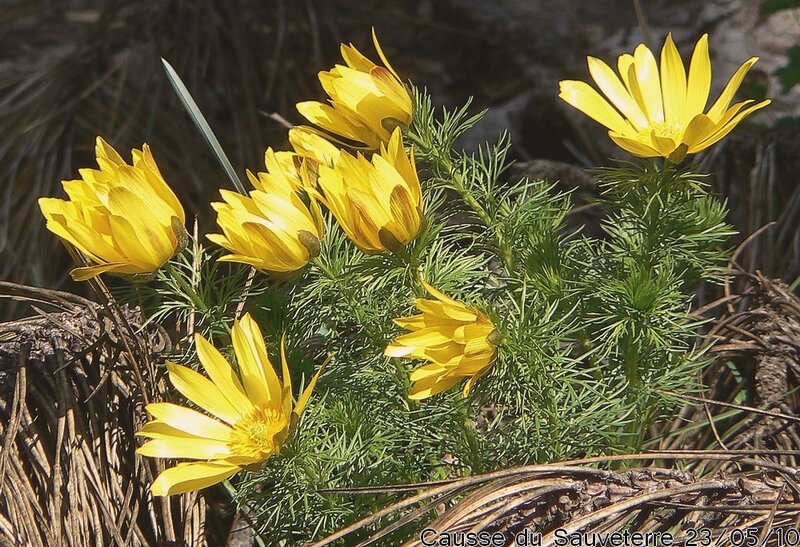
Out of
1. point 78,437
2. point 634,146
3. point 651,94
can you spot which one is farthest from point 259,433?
point 651,94

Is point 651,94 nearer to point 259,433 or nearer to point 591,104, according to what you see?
point 591,104

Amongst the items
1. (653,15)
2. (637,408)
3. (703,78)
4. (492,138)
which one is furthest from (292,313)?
(653,15)

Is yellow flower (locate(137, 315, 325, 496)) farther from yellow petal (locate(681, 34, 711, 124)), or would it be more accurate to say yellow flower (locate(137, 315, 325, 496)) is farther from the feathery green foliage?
yellow petal (locate(681, 34, 711, 124))

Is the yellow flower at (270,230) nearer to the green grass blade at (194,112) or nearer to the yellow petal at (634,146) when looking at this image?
the green grass blade at (194,112)

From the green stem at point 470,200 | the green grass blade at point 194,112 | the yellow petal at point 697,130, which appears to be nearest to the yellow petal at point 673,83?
the yellow petal at point 697,130

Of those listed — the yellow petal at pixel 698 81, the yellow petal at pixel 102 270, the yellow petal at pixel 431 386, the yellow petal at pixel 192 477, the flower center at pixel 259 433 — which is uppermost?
the yellow petal at pixel 698 81

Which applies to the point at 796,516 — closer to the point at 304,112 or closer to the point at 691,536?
the point at 691,536

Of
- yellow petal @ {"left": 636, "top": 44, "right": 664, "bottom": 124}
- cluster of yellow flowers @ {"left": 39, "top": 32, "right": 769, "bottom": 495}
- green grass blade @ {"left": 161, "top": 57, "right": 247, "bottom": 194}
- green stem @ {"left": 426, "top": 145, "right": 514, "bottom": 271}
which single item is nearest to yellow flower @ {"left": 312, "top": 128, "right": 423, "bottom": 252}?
cluster of yellow flowers @ {"left": 39, "top": 32, "right": 769, "bottom": 495}
